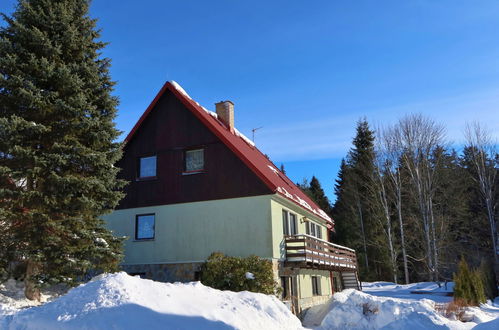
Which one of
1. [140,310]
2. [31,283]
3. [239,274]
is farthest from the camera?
[239,274]

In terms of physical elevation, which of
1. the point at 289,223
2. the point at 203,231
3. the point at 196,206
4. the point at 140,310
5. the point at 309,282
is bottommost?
the point at 140,310

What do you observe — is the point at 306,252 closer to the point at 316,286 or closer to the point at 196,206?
the point at 196,206

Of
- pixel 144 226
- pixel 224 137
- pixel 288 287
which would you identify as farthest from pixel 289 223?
pixel 144 226

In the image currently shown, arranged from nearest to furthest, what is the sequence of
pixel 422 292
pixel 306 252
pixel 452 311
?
pixel 452 311, pixel 306 252, pixel 422 292

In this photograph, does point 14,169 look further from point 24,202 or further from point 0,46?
point 0,46

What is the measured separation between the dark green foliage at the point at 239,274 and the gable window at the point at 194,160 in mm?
4539

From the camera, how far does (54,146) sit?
1262 centimetres

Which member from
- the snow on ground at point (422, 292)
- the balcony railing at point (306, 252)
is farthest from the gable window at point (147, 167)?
the snow on ground at point (422, 292)

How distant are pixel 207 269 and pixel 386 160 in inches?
974

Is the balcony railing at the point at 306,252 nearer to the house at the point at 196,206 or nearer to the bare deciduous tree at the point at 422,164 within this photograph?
the house at the point at 196,206

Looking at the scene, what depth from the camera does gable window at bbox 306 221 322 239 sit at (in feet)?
76.5

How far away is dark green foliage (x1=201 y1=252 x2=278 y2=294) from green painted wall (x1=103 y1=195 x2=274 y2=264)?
3.06 feet

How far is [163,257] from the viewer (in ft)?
60.2

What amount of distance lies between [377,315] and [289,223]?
5656mm
